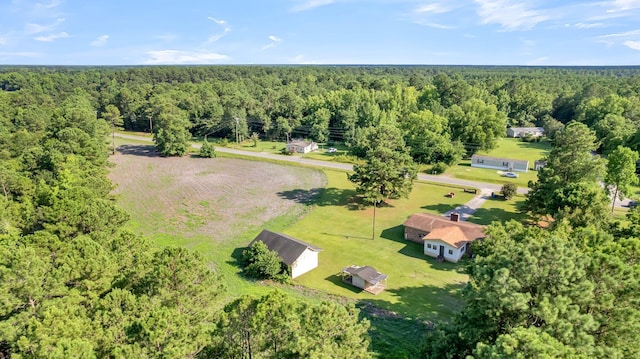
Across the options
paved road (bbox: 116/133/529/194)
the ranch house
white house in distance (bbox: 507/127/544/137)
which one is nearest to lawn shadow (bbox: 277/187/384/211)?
paved road (bbox: 116/133/529/194)

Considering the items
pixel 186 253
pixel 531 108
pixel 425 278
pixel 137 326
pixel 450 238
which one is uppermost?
pixel 531 108

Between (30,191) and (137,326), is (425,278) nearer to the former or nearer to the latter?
(137,326)

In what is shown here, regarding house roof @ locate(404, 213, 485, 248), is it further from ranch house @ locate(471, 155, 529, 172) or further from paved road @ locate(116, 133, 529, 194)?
ranch house @ locate(471, 155, 529, 172)

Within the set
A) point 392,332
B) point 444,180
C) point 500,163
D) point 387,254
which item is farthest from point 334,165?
point 392,332

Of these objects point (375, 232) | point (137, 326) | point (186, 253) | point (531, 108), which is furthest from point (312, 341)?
point (531, 108)

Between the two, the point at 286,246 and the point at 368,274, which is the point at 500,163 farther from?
the point at 286,246
